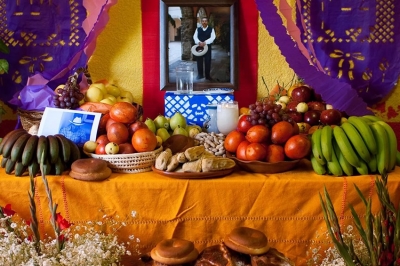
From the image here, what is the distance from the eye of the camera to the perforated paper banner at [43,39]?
2.90m

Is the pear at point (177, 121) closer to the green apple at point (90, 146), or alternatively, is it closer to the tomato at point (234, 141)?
the tomato at point (234, 141)

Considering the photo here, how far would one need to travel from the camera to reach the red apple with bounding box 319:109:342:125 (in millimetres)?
2416

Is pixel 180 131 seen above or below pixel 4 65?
below

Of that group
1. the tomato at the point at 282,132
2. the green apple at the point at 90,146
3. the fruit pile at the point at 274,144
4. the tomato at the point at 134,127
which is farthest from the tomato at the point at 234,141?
the green apple at the point at 90,146

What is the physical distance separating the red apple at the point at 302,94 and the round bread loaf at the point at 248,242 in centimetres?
119

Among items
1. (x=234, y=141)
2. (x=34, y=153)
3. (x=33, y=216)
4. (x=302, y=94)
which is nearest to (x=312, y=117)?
(x=302, y=94)

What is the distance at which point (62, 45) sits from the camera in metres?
2.95

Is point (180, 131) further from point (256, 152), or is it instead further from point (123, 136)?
point (256, 152)

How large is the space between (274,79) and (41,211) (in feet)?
5.53

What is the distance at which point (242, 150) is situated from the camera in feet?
6.94

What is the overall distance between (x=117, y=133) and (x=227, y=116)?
62cm

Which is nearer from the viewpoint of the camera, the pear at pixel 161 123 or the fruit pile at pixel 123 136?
the fruit pile at pixel 123 136

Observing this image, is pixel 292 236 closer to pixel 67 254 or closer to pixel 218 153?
pixel 218 153

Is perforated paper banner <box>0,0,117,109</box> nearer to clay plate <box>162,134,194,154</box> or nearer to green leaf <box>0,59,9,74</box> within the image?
green leaf <box>0,59,9,74</box>
